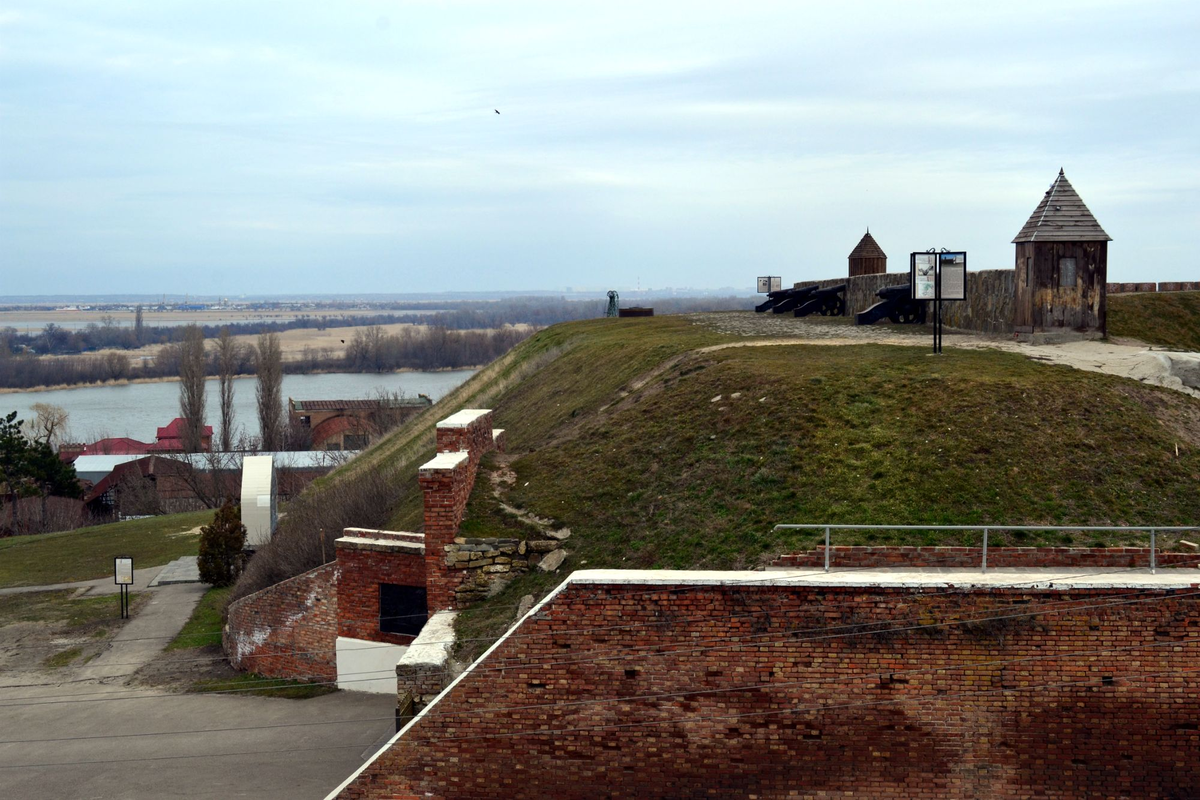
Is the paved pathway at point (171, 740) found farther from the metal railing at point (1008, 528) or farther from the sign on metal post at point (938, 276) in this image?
the sign on metal post at point (938, 276)

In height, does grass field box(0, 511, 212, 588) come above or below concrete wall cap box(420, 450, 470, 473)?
below

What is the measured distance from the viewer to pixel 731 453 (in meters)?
12.9

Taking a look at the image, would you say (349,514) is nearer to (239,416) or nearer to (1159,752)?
(1159,752)

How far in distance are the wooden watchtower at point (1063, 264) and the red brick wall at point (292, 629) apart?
12.0 metres

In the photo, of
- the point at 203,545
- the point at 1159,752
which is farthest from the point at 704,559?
the point at 203,545

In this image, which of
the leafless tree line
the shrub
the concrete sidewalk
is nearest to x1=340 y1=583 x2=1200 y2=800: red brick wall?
the concrete sidewalk

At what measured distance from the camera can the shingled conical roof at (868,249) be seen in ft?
123

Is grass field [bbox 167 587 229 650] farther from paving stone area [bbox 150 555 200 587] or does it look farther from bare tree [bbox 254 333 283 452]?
bare tree [bbox 254 333 283 452]

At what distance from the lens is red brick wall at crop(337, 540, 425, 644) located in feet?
44.9

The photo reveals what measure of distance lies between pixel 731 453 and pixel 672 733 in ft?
14.3

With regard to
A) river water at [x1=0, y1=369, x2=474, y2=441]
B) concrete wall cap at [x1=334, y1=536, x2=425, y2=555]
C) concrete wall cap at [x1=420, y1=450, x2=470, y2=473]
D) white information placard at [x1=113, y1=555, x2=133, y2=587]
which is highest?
concrete wall cap at [x1=420, y1=450, x2=470, y2=473]

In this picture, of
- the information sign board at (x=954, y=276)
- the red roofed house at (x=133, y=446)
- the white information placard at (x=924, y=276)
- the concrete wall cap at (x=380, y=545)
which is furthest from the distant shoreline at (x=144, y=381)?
the concrete wall cap at (x=380, y=545)

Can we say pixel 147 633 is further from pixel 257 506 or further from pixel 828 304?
pixel 828 304

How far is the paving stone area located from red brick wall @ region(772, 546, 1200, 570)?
18.8 meters
